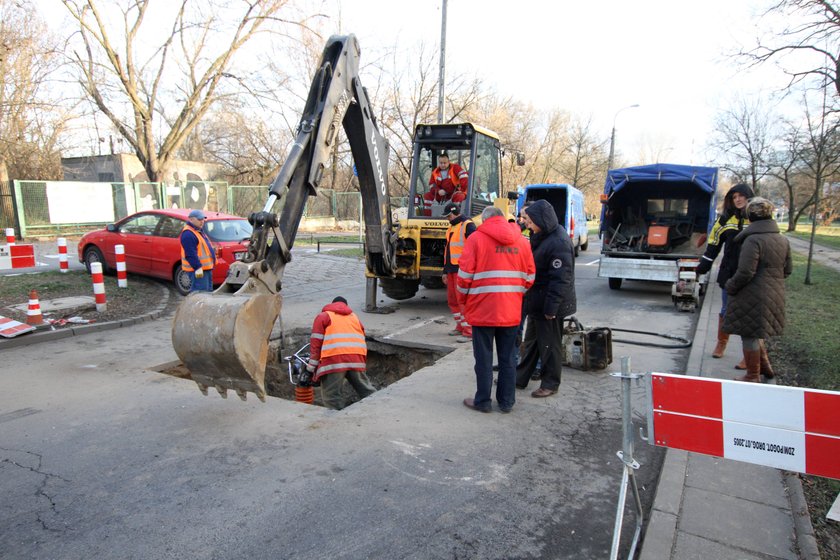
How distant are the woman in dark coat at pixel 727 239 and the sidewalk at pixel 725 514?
2.66m

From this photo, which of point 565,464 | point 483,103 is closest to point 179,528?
point 565,464

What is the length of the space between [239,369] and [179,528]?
3.51ft

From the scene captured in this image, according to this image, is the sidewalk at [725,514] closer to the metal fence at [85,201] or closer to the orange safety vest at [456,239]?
the orange safety vest at [456,239]

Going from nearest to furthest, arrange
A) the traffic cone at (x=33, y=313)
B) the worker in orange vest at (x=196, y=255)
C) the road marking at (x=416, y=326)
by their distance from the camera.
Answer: the traffic cone at (x=33, y=313), the road marking at (x=416, y=326), the worker in orange vest at (x=196, y=255)

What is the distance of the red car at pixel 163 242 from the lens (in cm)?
1027

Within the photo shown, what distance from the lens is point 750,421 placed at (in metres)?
2.33

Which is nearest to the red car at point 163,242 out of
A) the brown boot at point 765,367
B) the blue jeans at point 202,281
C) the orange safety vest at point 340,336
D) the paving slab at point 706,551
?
the blue jeans at point 202,281

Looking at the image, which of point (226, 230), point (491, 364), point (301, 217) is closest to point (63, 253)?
point (226, 230)

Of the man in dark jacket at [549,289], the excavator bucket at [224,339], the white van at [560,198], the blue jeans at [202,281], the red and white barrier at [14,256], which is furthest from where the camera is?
the white van at [560,198]

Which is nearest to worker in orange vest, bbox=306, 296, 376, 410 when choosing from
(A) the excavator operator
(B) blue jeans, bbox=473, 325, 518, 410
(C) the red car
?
(B) blue jeans, bbox=473, 325, 518, 410

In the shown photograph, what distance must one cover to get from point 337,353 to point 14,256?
6396 mm

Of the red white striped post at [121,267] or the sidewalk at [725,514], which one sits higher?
the red white striped post at [121,267]

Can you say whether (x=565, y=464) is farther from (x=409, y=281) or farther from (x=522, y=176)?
(x=522, y=176)

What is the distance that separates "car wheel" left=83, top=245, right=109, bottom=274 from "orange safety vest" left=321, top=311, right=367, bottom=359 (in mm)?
8192
